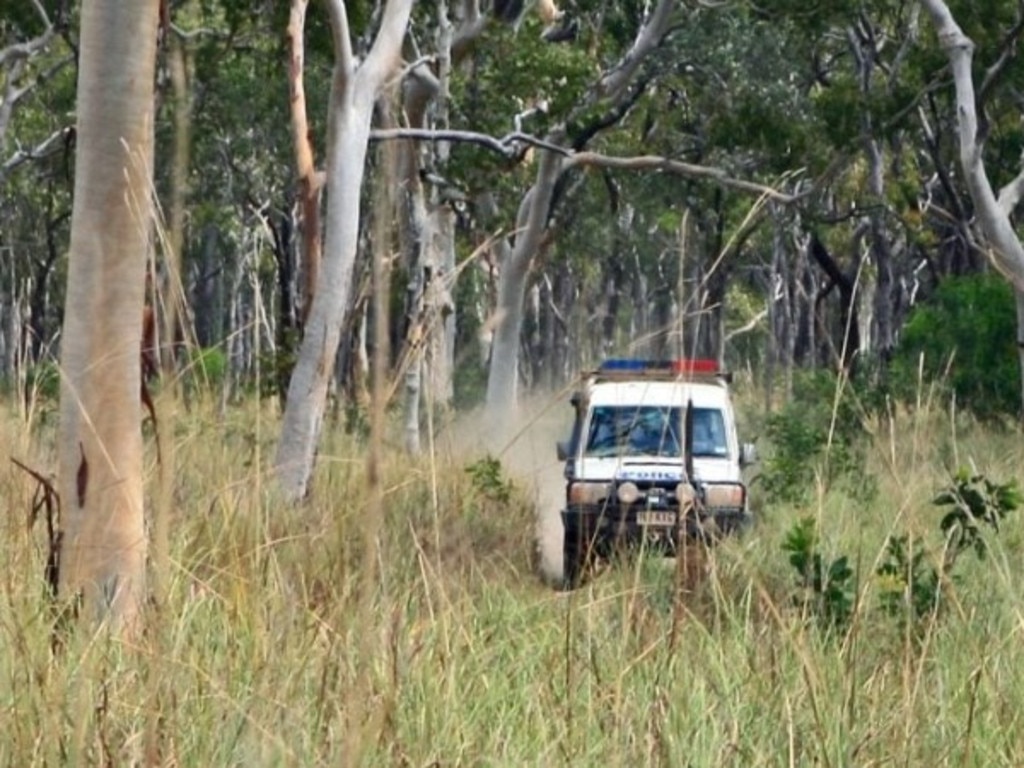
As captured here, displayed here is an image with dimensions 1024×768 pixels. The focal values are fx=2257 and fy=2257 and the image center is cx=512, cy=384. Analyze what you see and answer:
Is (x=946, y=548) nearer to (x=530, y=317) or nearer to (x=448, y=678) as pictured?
(x=448, y=678)

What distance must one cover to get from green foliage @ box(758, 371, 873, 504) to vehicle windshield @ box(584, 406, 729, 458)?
722mm

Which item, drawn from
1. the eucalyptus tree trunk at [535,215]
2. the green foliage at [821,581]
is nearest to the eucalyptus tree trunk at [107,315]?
the green foliage at [821,581]

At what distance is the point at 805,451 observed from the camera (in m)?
18.2

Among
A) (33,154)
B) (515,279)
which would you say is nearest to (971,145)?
(515,279)

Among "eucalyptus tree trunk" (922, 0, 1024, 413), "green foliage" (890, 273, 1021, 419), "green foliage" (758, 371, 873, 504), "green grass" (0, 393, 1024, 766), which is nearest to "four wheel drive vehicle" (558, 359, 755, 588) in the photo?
"green foliage" (758, 371, 873, 504)

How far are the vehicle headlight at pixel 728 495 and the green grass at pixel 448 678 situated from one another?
24.3 feet

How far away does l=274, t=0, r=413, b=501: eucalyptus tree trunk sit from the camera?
14.2 metres

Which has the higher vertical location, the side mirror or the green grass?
the green grass

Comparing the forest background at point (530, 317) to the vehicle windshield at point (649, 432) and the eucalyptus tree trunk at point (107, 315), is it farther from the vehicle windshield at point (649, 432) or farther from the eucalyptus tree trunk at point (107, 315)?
Result: the vehicle windshield at point (649, 432)

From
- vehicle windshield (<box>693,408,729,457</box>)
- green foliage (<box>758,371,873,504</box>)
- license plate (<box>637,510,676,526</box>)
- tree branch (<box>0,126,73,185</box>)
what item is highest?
tree branch (<box>0,126,73,185</box>)

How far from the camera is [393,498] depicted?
11219 millimetres

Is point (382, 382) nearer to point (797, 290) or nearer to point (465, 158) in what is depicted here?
point (465, 158)

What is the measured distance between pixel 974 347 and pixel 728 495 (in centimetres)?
1169

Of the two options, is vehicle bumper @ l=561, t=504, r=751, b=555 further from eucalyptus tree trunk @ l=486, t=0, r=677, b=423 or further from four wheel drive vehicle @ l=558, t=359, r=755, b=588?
eucalyptus tree trunk @ l=486, t=0, r=677, b=423
